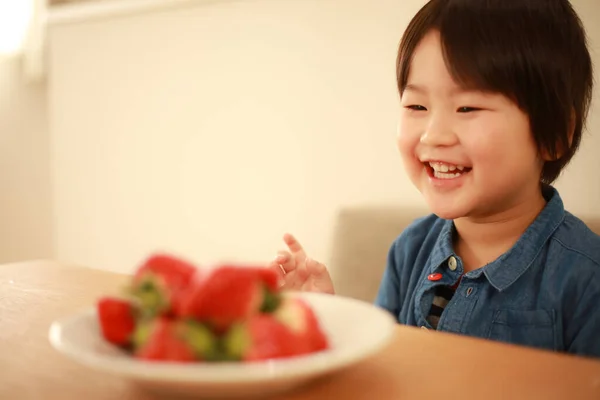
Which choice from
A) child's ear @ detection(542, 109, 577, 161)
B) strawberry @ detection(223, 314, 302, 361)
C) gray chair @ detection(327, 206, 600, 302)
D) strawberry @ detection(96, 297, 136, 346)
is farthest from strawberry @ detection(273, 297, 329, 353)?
gray chair @ detection(327, 206, 600, 302)

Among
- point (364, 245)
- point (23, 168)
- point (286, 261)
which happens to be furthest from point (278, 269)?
point (23, 168)

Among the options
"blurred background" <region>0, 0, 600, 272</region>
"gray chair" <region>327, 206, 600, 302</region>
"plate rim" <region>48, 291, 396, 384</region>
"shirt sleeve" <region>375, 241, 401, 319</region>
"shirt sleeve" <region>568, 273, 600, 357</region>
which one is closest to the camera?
"plate rim" <region>48, 291, 396, 384</region>

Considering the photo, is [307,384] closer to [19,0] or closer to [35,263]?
[35,263]

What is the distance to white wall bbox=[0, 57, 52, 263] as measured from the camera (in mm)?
2410

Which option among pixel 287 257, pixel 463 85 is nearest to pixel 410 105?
pixel 463 85

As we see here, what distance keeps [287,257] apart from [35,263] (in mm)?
498

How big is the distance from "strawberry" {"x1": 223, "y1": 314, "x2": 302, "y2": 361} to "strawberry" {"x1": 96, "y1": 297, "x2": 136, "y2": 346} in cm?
9

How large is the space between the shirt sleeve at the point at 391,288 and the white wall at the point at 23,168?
1700 millimetres

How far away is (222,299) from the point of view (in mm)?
458

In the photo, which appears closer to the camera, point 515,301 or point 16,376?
point 16,376

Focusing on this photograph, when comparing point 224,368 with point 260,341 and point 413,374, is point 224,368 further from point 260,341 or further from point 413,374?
point 413,374

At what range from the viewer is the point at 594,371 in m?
0.56

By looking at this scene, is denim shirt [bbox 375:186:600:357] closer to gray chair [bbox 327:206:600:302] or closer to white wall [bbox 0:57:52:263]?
gray chair [bbox 327:206:600:302]

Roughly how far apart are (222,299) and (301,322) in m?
0.07
